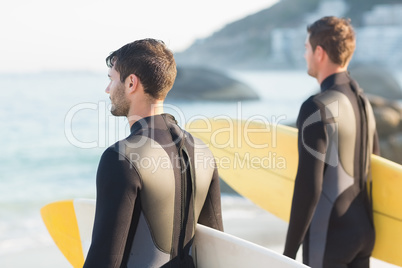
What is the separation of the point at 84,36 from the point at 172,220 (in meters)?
32.2

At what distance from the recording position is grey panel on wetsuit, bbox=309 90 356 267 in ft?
7.81

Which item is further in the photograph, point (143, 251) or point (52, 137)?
point (52, 137)

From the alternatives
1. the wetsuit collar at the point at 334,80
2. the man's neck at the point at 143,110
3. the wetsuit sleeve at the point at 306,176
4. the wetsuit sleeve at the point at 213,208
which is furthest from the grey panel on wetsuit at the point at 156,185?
the wetsuit collar at the point at 334,80

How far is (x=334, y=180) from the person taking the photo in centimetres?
242

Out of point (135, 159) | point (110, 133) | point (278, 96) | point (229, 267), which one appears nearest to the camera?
point (135, 159)

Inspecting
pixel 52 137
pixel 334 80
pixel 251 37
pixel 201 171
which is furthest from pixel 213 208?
pixel 251 37

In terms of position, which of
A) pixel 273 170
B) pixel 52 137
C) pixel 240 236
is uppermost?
pixel 273 170

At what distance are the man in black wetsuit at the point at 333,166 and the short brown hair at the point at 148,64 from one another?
3.16 feet

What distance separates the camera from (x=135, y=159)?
1.44 meters

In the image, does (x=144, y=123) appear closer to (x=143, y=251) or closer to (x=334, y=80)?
(x=143, y=251)

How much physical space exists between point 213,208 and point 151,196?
35cm

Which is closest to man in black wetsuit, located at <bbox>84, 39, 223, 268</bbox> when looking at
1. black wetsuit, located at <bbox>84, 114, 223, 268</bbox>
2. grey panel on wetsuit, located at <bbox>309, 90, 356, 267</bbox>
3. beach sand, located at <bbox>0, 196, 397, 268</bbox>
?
black wetsuit, located at <bbox>84, 114, 223, 268</bbox>

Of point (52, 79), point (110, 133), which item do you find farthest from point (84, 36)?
point (110, 133)

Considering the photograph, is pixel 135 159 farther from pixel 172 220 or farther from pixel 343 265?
pixel 343 265
